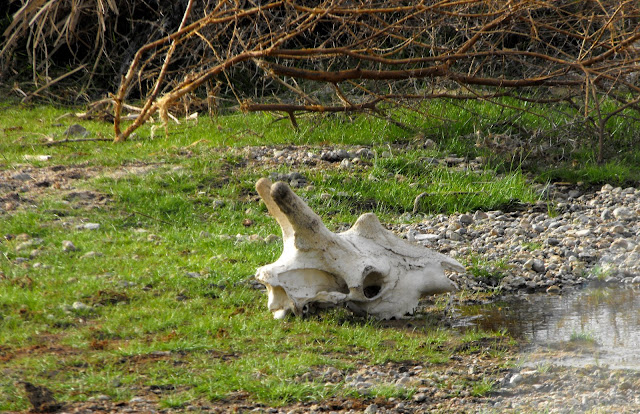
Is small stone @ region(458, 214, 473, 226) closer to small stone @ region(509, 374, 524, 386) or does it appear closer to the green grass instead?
the green grass

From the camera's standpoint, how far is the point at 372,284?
4.48 metres

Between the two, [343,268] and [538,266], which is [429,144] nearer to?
[538,266]

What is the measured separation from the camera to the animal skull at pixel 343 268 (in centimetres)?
423

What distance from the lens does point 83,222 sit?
574 centimetres

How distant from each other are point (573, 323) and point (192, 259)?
8.31 feet

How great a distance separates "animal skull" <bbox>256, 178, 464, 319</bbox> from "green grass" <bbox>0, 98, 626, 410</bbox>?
0.14m

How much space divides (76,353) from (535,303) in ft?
9.59

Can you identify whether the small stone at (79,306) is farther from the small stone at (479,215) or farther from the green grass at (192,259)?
the small stone at (479,215)

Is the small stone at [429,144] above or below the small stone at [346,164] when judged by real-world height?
above

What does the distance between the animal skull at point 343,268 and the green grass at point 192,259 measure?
0.14 m

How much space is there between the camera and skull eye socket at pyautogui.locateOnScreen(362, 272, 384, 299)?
4398mm

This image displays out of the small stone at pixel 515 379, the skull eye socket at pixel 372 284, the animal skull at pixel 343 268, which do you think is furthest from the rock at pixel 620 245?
the small stone at pixel 515 379

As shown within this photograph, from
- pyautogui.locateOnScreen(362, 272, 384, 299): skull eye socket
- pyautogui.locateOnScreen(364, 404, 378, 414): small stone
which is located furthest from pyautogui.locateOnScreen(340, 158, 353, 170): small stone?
pyautogui.locateOnScreen(364, 404, 378, 414): small stone

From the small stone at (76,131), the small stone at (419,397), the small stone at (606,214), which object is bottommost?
the small stone at (76,131)
